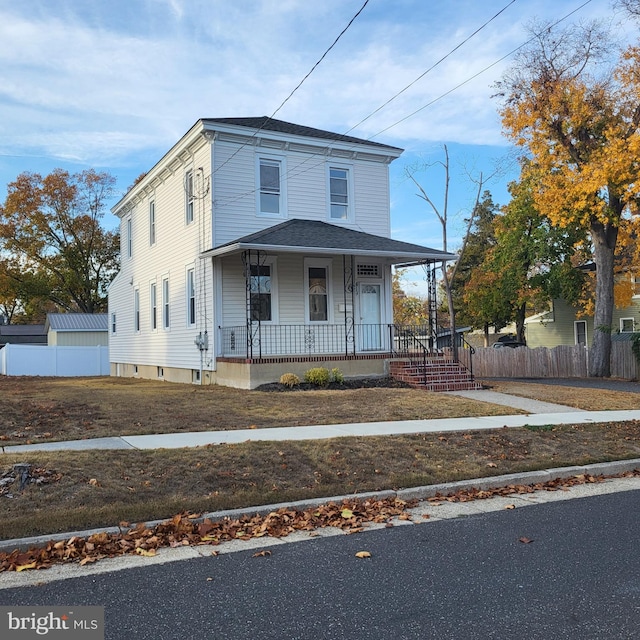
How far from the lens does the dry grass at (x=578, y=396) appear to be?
14.6 metres

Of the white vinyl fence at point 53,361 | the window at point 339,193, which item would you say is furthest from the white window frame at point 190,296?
the white vinyl fence at point 53,361

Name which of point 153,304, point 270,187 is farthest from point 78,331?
point 270,187

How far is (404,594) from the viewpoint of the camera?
4.42m

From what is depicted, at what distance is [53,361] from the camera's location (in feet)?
114

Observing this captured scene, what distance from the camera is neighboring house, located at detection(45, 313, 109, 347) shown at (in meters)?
38.3

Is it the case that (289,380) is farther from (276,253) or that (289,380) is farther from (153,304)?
(153,304)

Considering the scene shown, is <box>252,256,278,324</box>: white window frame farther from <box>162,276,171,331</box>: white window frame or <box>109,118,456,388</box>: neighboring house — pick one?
<box>162,276,171,331</box>: white window frame

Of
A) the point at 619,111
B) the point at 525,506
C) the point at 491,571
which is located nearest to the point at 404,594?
the point at 491,571

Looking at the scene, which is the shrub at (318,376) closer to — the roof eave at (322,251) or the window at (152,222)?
the roof eave at (322,251)

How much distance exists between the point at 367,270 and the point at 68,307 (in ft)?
125

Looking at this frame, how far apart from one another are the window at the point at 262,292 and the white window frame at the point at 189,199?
9.84 feet

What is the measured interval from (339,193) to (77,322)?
951 inches

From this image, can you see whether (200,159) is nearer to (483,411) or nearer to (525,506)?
(483,411)

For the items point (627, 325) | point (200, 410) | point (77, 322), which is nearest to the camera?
point (200, 410)
